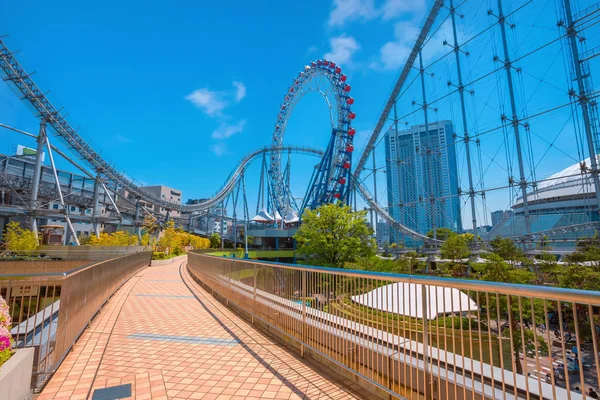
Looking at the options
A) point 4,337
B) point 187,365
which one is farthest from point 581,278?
point 4,337

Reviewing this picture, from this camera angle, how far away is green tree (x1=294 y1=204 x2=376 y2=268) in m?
25.8

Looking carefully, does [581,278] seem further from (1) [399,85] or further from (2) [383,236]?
(2) [383,236]

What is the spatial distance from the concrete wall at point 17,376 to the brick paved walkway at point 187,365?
0.46m

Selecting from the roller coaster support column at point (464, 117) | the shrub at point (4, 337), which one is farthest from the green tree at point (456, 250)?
the shrub at point (4, 337)

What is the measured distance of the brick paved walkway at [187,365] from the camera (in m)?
3.57

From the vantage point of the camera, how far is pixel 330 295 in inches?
168

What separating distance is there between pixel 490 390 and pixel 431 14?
126ft

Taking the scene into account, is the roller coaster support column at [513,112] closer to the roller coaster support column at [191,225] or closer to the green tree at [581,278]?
the green tree at [581,278]

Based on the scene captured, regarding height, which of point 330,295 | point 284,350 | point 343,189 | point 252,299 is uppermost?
point 343,189

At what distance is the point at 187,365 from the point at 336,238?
22.2 meters

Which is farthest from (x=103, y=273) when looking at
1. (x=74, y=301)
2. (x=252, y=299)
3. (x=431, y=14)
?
(x=431, y=14)

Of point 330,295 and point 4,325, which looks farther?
point 330,295

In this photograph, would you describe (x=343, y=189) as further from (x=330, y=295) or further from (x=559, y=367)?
(x=330, y=295)

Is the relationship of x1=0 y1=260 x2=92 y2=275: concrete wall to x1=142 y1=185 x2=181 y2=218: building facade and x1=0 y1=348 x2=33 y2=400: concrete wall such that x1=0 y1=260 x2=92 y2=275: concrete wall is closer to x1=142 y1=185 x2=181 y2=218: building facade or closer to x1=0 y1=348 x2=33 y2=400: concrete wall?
x1=0 y1=348 x2=33 y2=400: concrete wall
